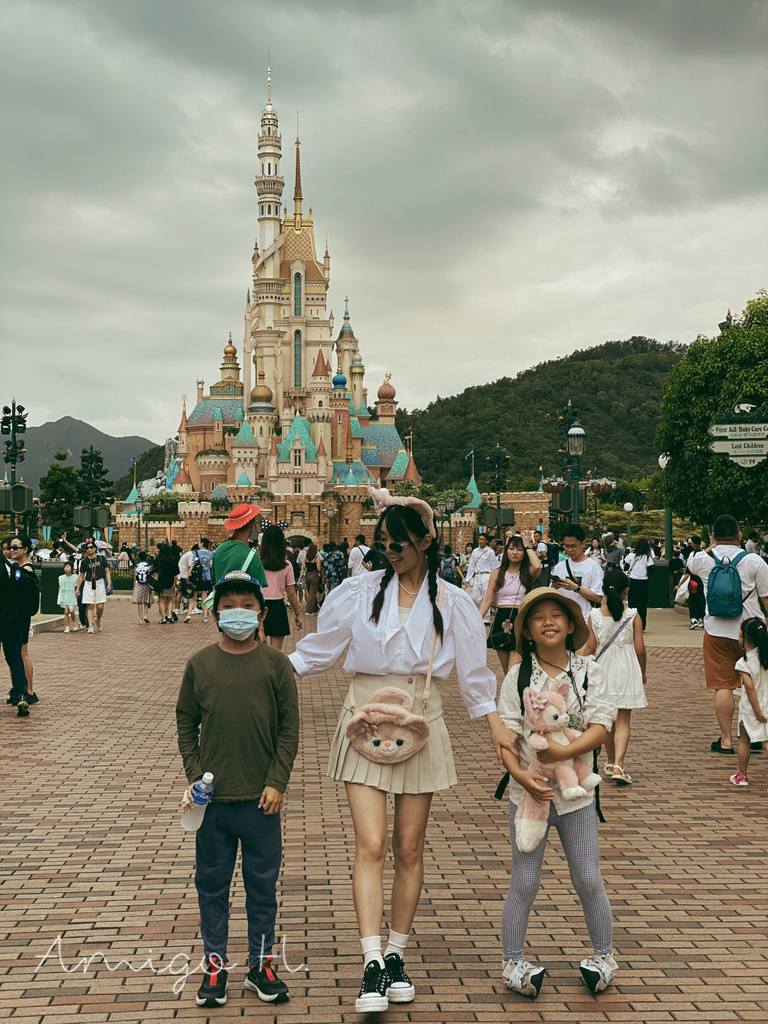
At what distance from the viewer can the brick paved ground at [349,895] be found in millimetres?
4008

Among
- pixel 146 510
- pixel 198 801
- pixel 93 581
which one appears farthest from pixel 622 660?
pixel 146 510

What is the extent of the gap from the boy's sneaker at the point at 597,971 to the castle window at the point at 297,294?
92.3 meters

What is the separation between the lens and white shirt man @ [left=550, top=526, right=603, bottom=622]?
9.09 m

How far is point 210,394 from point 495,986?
102817 millimetres

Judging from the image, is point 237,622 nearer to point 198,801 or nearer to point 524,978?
point 198,801

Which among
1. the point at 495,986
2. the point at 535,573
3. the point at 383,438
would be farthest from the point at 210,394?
the point at 495,986

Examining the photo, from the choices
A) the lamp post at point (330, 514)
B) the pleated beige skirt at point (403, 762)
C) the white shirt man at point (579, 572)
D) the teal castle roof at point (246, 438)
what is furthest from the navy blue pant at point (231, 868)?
the teal castle roof at point (246, 438)

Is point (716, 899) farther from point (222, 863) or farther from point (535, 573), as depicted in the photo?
point (535, 573)

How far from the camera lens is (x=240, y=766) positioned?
4.06 metres

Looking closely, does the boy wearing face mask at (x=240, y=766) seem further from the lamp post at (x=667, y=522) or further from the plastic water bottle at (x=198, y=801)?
the lamp post at (x=667, y=522)

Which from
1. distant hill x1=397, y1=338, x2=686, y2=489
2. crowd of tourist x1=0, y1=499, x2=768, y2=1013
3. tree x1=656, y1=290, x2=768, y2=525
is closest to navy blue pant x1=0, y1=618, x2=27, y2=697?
crowd of tourist x1=0, y1=499, x2=768, y2=1013

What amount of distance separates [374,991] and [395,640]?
1.25 m

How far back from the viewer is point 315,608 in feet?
83.0

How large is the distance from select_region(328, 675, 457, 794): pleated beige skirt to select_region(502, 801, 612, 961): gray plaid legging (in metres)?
0.42
